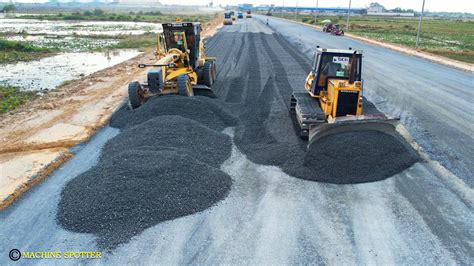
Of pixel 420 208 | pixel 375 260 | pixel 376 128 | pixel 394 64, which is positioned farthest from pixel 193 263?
pixel 394 64

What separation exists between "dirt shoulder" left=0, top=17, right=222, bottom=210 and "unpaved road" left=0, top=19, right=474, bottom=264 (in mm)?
497

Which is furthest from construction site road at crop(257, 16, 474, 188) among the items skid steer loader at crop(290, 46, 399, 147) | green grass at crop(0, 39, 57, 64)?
green grass at crop(0, 39, 57, 64)

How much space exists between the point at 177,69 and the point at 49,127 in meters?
4.99

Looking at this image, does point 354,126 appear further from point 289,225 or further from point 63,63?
point 63,63

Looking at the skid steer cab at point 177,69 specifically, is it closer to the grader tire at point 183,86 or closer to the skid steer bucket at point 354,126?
the grader tire at point 183,86

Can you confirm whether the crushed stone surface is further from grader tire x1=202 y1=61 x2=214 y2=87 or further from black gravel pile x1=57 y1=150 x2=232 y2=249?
grader tire x1=202 y1=61 x2=214 y2=87

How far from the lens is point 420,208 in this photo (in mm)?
7750

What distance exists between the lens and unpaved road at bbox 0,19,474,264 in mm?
6320

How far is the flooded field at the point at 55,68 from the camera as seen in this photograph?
19.4m

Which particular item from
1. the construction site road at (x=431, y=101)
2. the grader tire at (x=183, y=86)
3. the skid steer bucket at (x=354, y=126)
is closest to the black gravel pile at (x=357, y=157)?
the skid steer bucket at (x=354, y=126)

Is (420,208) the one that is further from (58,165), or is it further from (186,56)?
(186,56)

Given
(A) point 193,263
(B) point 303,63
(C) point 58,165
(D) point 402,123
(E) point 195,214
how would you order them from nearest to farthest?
(A) point 193,263 < (E) point 195,214 < (C) point 58,165 < (D) point 402,123 < (B) point 303,63

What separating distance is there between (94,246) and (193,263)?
1.83 m

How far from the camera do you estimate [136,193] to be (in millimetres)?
7543
